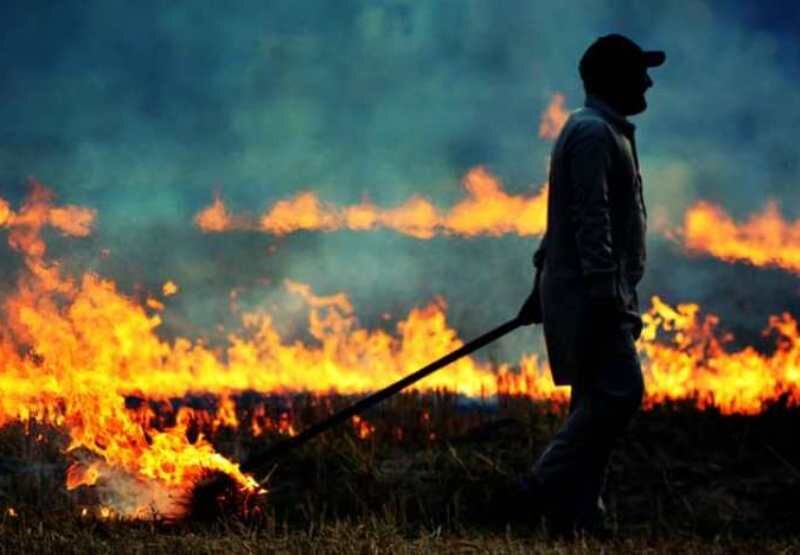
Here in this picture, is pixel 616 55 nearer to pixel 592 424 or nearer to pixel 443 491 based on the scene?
pixel 592 424

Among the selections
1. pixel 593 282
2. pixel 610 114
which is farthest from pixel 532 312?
pixel 610 114

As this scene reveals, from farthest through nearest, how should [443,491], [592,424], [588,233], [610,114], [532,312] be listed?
[443,491], [532,312], [610,114], [592,424], [588,233]

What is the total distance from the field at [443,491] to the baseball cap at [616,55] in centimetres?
242

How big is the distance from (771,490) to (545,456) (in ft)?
10.1

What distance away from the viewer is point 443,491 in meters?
9.46

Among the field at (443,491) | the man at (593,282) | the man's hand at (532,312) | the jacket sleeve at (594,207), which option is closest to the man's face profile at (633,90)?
the man at (593,282)

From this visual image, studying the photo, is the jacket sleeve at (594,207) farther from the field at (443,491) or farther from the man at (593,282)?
the field at (443,491)

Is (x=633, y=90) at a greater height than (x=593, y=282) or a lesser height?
greater

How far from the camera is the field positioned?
22.8 feet

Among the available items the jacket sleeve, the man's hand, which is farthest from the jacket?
the man's hand

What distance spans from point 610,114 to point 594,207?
65 centimetres

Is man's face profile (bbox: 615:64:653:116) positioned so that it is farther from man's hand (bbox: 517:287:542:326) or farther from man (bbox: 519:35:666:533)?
man's hand (bbox: 517:287:542:326)

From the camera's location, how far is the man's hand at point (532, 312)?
771 centimetres

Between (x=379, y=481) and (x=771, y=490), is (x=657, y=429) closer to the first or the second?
(x=771, y=490)
